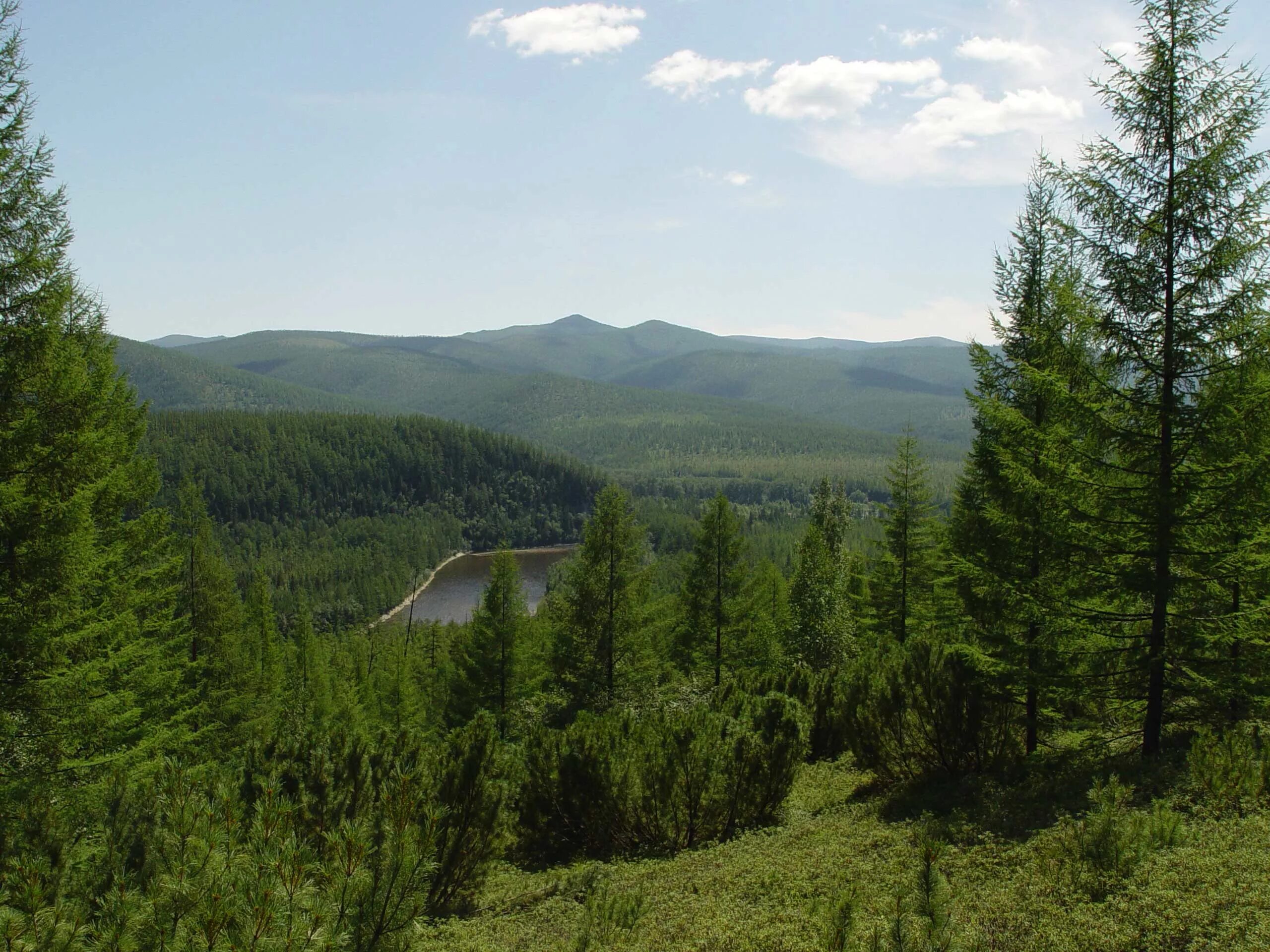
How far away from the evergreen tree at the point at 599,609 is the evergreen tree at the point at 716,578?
3.25 meters

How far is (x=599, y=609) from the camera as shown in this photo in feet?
70.9

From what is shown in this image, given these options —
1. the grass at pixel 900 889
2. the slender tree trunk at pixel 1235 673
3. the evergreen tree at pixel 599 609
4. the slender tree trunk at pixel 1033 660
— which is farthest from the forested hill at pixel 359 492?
the slender tree trunk at pixel 1235 673

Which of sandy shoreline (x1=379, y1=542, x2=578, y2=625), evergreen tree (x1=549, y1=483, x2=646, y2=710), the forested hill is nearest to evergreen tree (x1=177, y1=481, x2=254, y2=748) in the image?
evergreen tree (x1=549, y1=483, x2=646, y2=710)

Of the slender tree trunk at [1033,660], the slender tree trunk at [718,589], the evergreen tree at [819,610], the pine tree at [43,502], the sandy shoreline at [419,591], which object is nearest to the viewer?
the pine tree at [43,502]

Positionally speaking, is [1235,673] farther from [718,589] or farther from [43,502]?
[718,589]

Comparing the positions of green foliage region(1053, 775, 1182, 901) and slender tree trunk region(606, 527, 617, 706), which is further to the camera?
slender tree trunk region(606, 527, 617, 706)

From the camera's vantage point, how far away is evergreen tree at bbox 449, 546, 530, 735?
986 inches

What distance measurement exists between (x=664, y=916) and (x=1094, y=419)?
763cm

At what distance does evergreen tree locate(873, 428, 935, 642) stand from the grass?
12.5 m

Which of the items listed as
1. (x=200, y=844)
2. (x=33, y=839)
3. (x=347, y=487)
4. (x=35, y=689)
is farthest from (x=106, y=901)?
(x=347, y=487)

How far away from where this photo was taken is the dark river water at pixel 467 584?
91688mm

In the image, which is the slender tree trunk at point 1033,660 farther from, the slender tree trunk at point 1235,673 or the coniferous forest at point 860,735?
the slender tree trunk at point 1235,673

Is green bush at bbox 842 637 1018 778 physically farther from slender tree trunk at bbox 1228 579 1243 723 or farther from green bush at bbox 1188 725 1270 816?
slender tree trunk at bbox 1228 579 1243 723

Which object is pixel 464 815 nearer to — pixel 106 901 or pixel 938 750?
pixel 106 901
